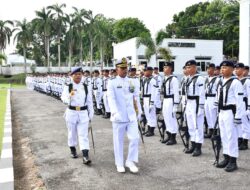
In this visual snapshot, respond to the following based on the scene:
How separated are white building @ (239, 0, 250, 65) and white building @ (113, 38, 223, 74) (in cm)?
1601

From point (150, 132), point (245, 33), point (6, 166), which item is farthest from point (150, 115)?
point (245, 33)

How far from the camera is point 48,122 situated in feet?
41.6

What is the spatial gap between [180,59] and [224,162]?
102 feet

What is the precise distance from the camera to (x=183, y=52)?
37.0 m

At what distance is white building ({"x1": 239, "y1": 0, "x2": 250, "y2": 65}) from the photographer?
736 inches

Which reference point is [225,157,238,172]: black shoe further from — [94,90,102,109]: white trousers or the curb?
[94,90,102,109]: white trousers

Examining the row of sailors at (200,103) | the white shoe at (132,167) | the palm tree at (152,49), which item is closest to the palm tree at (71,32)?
the palm tree at (152,49)

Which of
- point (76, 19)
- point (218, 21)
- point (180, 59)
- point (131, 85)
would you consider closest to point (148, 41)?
point (180, 59)

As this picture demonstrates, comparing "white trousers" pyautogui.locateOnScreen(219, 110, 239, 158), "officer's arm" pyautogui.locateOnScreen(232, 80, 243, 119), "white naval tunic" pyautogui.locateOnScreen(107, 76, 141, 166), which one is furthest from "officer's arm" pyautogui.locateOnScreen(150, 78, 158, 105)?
"officer's arm" pyautogui.locateOnScreen(232, 80, 243, 119)

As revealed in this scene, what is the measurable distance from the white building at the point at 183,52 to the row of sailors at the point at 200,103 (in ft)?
A: 82.0

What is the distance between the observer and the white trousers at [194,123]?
7393 millimetres

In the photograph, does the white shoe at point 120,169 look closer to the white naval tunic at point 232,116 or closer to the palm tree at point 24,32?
the white naval tunic at point 232,116

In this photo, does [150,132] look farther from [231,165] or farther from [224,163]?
[231,165]

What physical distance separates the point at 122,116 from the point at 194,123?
1.91m
